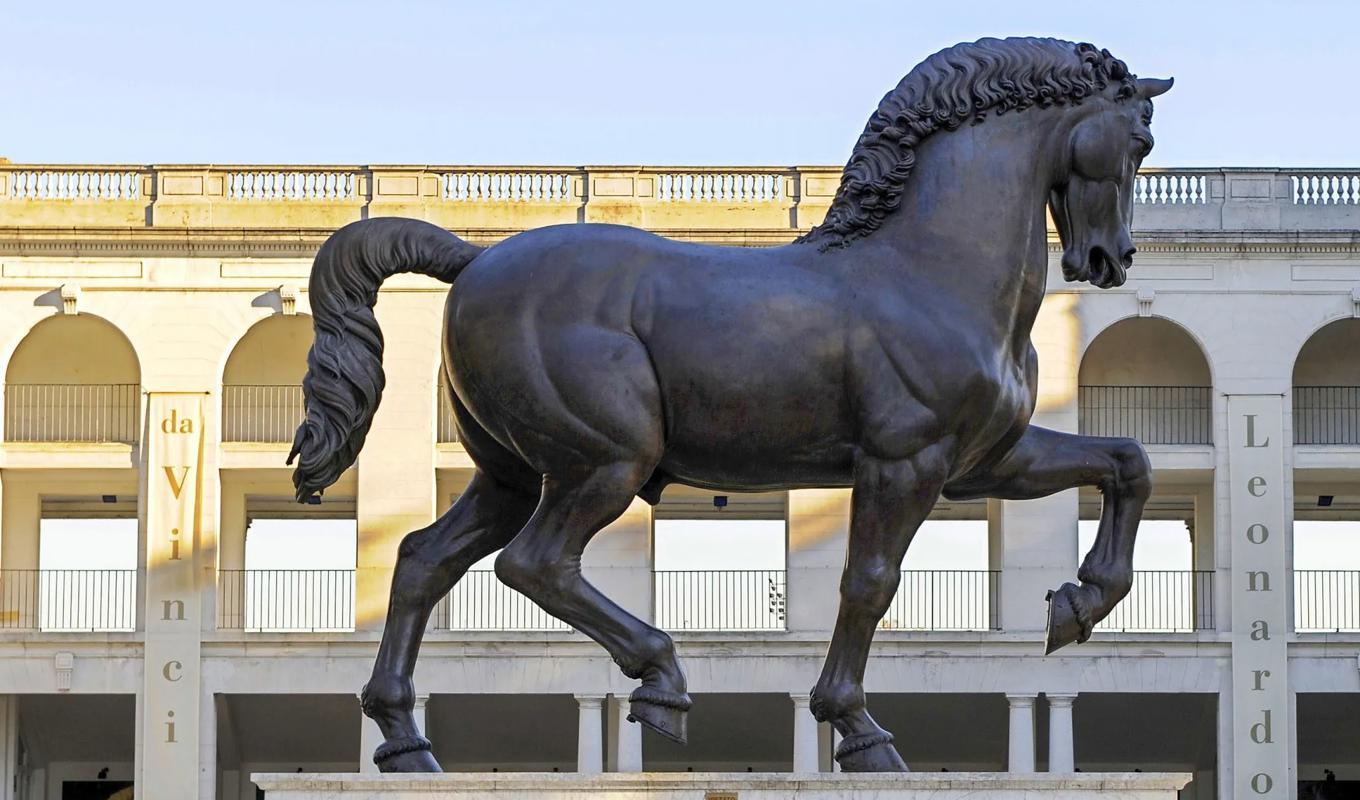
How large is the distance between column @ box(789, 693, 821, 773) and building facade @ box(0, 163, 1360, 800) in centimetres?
6

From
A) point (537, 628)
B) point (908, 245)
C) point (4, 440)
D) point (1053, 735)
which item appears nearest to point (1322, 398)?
point (1053, 735)

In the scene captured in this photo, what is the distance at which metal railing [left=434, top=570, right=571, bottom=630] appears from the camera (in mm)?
44625

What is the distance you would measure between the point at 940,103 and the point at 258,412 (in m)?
35.3

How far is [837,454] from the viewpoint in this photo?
10.6 m

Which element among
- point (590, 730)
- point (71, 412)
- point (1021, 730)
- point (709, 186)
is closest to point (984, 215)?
point (590, 730)

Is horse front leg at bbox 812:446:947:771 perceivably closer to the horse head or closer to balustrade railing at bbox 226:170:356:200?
the horse head

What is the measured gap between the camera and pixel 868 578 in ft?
34.7

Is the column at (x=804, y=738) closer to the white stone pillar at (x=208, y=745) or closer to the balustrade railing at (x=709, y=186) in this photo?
the balustrade railing at (x=709, y=186)

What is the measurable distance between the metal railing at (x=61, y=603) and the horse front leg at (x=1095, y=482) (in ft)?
116

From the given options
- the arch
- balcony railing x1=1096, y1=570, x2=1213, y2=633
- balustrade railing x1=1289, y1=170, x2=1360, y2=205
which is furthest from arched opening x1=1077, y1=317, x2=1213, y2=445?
the arch

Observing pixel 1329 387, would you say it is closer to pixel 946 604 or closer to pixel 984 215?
pixel 946 604

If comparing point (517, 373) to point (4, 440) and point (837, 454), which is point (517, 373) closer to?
point (837, 454)

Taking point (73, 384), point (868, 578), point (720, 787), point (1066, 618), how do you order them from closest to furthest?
point (720, 787) → point (868, 578) → point (1066, 618) → point (73, 384)

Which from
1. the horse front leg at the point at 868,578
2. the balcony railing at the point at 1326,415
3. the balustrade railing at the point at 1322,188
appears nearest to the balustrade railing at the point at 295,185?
the balustrade railing at the point at 1322,188
